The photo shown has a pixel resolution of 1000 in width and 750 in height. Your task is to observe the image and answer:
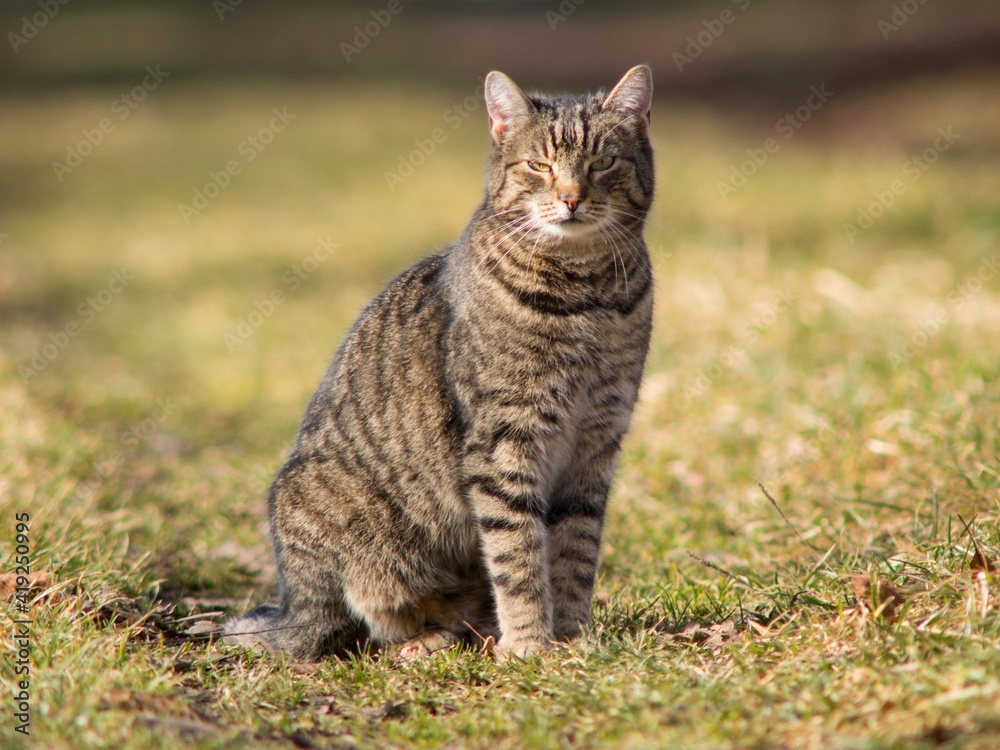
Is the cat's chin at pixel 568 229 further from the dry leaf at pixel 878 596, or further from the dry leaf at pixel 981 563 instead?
the dry leaf at pixel 981 563

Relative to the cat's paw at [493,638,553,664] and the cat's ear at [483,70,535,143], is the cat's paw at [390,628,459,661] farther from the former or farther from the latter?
the cat's ear at [483,70,535,143]

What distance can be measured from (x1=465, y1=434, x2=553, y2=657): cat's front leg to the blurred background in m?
1.27

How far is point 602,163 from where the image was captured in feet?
9.66

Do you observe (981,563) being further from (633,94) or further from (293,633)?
(293,633)

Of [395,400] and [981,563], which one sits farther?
[395,400]

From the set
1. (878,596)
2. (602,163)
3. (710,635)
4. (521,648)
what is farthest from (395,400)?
(878,596)

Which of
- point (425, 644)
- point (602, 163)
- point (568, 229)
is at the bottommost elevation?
point (425, 644)

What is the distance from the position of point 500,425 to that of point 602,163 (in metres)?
0.82

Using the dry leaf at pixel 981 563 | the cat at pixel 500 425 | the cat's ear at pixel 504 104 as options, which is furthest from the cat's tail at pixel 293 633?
the dry leaf at pixel 981 563

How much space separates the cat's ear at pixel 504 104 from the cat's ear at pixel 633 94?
0.79 feet

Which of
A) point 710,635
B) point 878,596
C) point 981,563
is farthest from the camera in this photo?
point 710,635

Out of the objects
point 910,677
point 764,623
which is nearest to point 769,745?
point 910,677

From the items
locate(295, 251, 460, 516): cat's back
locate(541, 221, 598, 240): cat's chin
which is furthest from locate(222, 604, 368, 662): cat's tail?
locate(541, 221, 598, 240): cat's chin

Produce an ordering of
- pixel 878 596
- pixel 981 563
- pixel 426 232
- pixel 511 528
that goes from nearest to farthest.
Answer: pixel 878 596
pixel 981 563
pixel 511 528
pixel 426 232
